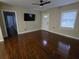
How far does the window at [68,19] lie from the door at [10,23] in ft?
13.2

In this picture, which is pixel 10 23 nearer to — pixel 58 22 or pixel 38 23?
pixel 38 23

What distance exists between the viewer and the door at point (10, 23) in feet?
14.1

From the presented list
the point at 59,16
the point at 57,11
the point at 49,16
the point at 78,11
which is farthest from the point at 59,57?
the point at 49,16

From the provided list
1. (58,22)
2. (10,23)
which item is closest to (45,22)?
(58,22)

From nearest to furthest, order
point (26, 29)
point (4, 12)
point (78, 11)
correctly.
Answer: point (78, 11) → point (4, 12) → point (26, 29)

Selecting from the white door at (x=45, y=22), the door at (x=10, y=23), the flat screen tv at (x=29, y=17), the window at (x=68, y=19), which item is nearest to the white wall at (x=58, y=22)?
the window at (x=68, y=19)

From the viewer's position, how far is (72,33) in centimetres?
398

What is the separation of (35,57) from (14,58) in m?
0.74

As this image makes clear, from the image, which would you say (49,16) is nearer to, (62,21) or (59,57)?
(62,21)

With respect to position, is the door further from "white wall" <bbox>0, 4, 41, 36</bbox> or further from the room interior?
"white wall" <bbox>0, 4, 41, 36</bbox>

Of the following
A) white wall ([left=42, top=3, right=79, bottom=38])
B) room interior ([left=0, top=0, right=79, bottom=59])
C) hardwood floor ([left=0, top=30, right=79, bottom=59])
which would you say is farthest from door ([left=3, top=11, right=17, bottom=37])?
white wall ([left=42, top=3, right=79, bottom=38])

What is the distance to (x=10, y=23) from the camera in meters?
4.64

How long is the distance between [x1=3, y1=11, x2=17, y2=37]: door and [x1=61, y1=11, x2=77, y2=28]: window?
158 inches

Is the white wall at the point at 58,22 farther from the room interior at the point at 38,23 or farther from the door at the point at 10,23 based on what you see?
the door at the point at 10,23
